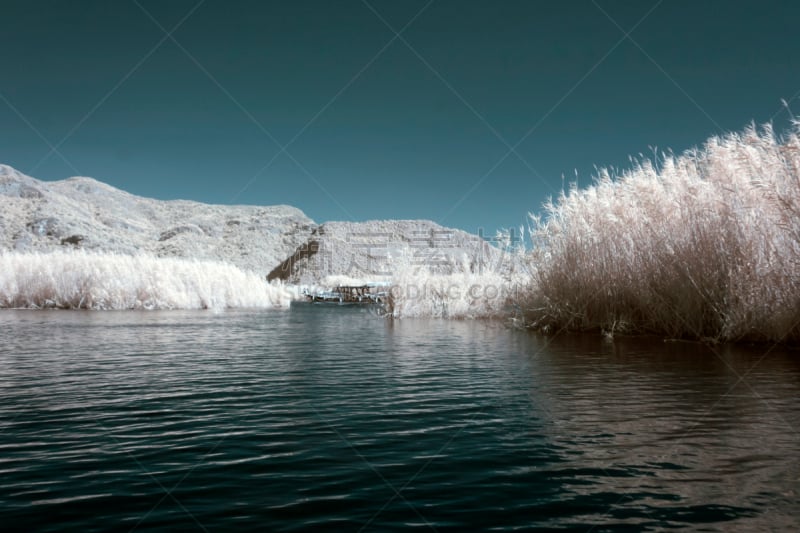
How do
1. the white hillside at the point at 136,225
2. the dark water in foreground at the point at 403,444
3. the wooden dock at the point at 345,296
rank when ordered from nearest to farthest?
the dark water in foreground at the point at 403,444, the wooden dock at the point at 345,296, the white hillside at the point at 136,225

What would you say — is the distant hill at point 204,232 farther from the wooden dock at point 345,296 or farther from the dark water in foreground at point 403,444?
the dark water in foreground at point 403,444

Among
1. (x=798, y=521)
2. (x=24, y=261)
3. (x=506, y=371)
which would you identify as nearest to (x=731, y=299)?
(x=506, y=371)

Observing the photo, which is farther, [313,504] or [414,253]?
[414,253]

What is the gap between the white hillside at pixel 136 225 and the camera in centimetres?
8312

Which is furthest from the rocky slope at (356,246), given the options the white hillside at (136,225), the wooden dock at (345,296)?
the wooden dock at (345,296)

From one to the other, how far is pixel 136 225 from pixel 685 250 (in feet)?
409

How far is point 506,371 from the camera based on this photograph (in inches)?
281

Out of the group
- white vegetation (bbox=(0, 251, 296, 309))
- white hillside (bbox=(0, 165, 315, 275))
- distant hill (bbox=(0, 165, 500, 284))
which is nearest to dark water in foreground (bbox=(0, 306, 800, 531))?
white vegetation (bbox=(0, 251, 296, 309))

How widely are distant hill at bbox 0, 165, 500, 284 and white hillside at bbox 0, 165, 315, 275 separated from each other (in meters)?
0.15

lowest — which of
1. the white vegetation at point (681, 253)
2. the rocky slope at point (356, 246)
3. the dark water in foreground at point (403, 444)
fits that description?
the dark water in foreground at point (403, 444)

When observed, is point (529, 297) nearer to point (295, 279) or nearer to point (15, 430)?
point (15, 430)

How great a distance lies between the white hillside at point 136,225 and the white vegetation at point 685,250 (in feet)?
191

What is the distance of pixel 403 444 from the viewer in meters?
3.92

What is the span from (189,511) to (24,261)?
2743 centimetres
